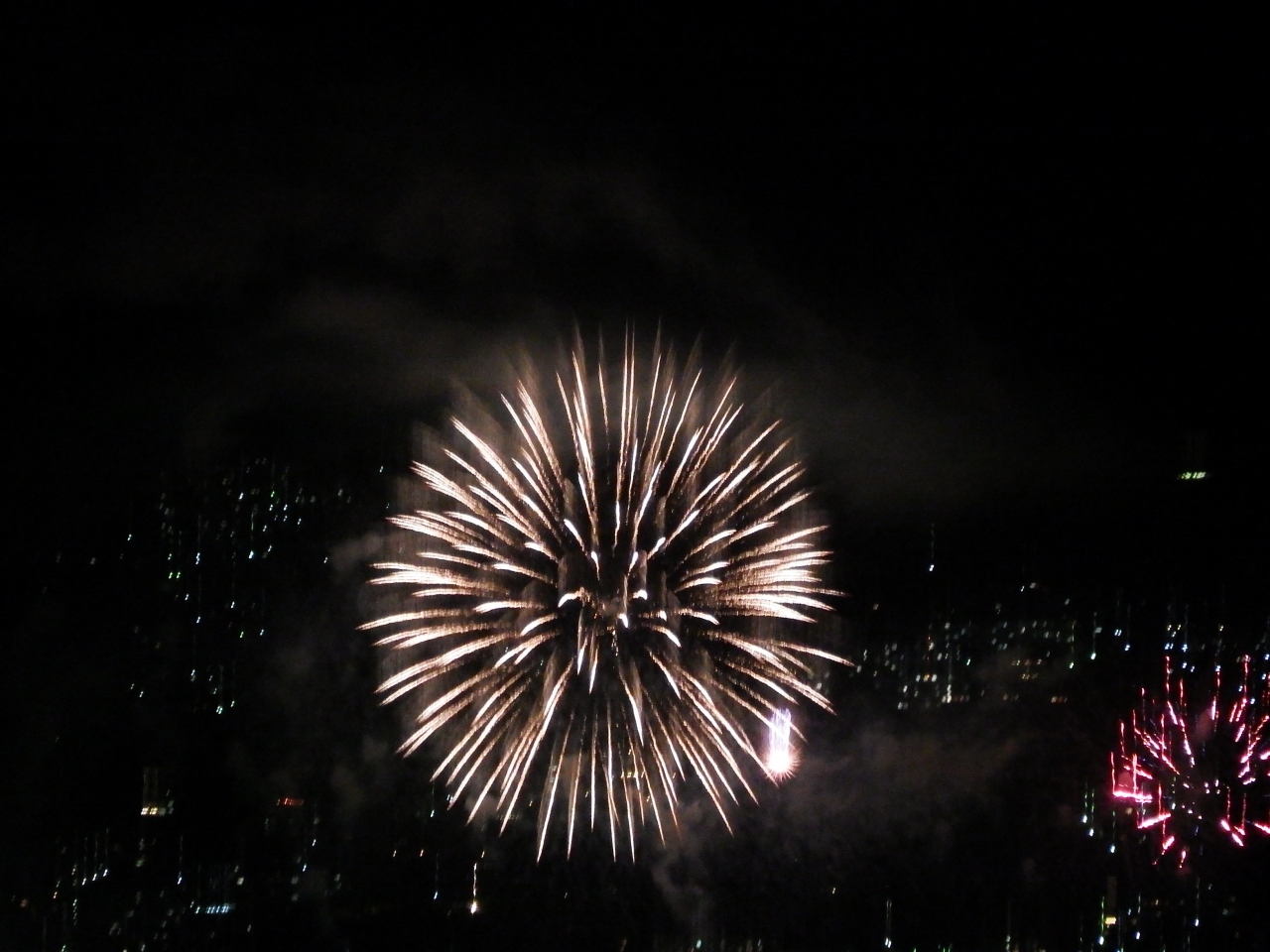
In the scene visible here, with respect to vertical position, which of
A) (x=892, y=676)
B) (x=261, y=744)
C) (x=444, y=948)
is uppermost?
(x=892, y=676)

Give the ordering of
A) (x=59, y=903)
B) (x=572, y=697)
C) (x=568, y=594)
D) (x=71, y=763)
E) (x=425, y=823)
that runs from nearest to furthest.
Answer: (x=568, y=594), (x=572, y=697), (x=59, y=903), (x=71, y=763), (x=425, y=823)

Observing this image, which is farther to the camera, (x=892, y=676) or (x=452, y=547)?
(x=892, y=676)

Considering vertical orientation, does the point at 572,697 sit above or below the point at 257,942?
above

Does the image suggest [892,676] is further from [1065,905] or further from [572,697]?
[572,697]

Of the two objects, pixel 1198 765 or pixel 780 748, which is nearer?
pixel 1198 765

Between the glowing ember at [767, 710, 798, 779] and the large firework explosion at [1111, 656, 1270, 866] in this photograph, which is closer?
the glowing ember at [767, 710, 798, 779]

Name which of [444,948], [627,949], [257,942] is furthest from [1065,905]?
[257,942]

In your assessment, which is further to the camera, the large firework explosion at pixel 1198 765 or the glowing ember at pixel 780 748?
the large firework explosion at pixel 1198 765

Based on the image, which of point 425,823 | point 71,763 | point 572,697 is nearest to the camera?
point 572,697
